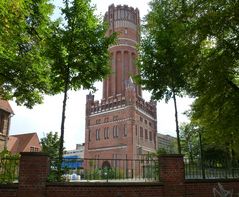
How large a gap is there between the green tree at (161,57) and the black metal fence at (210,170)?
3.09 metres

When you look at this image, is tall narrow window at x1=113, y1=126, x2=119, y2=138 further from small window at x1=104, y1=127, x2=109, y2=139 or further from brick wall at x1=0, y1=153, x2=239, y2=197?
brick wall at x1=0, y1=153, x2=239, y2=197

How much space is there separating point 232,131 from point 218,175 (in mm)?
3088

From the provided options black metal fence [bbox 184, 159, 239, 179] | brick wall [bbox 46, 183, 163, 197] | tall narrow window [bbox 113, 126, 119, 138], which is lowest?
brick wall [bbox 46, 183, 163, 197]

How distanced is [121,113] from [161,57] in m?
38.9

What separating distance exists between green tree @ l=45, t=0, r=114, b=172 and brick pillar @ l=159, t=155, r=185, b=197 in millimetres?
5284

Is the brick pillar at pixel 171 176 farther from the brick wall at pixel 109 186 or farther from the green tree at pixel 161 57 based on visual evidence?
the green tree at pixel 161 57

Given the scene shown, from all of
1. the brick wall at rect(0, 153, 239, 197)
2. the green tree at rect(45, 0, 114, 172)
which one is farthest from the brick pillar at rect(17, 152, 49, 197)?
the green tree at rect(45, 0, 114, 172)

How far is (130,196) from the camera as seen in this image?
10922 millimetres

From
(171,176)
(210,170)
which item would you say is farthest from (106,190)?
(210,170)

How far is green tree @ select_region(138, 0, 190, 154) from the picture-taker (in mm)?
16141

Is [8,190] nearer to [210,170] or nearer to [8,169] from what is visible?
[8,169]

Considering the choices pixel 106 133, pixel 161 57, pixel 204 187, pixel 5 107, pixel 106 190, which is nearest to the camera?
pixel 106 190

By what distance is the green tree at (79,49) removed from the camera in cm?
1381

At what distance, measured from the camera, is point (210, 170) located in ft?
43.5
